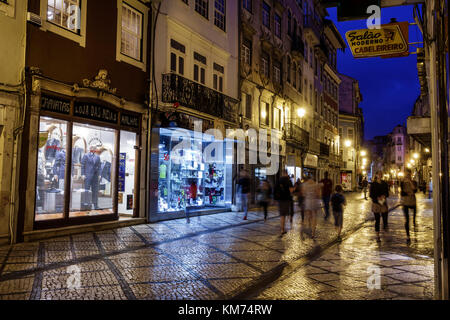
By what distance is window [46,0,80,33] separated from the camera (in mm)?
10617

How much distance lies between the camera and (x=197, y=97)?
1644 cm

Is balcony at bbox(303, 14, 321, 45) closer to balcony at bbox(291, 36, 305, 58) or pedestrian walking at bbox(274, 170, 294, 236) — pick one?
balcony at bbox(291, 36, 305, 58)

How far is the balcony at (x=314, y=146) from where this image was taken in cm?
3248

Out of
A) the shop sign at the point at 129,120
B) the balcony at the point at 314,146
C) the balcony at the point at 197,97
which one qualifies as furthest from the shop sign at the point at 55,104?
the balcony at the point at 314,146

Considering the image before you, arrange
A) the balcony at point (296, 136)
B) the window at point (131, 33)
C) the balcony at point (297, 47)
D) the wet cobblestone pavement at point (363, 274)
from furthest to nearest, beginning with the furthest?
the balcony at point (297, 47), the balcony at point (296, 136), the window at point (131, 33), the wet cobblestone pavement at point (363, 274)

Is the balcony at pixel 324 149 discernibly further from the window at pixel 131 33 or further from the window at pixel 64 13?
the window at pixel 64 13

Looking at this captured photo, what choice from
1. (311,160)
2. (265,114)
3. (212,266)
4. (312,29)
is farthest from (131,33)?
(311,160)

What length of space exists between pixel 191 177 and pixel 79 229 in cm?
686

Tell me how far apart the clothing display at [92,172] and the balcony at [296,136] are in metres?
16.2

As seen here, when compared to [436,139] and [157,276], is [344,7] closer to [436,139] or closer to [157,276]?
[436,139]

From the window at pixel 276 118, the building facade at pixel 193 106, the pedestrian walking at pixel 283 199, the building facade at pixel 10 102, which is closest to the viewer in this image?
the building facade at pixel 10 102

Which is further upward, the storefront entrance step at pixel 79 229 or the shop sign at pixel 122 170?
the shop sign at pixel 122 170
